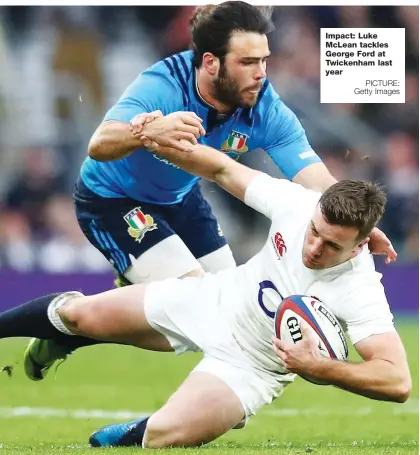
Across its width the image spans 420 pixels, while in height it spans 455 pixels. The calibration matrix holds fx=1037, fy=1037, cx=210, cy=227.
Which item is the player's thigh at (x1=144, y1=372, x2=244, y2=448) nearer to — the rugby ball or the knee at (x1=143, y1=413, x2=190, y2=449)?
the knee at (x1=143, y1=413, x2=190, y2=449)

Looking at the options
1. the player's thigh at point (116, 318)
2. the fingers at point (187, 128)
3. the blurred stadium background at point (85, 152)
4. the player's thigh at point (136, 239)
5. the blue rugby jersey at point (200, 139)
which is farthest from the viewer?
the blurred stadium background at point (85, 152)

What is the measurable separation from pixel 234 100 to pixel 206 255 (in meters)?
0.99

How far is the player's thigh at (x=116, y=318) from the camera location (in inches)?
204

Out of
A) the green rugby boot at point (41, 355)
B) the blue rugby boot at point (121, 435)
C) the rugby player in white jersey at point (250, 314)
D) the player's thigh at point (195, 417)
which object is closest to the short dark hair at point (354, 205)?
the rugby player in white jersey at point (250, 314)

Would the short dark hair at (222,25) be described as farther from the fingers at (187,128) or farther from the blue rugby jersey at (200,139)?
the fingers at (187,128)

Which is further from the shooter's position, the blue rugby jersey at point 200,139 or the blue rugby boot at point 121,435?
the blue rugby jersey at point 200,139

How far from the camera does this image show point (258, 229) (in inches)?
386

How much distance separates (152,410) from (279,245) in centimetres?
253

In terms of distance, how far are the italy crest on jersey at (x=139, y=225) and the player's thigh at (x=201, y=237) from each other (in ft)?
0.94

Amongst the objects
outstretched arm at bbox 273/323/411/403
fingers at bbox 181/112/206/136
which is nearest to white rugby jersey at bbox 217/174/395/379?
outstretched arm at bbox 273/323/411/403

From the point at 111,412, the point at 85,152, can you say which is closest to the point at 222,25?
the point at 111,412

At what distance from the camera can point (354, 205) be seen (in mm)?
4555

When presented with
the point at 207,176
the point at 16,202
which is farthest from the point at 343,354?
the point at 16,202

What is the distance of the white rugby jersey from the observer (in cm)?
470
